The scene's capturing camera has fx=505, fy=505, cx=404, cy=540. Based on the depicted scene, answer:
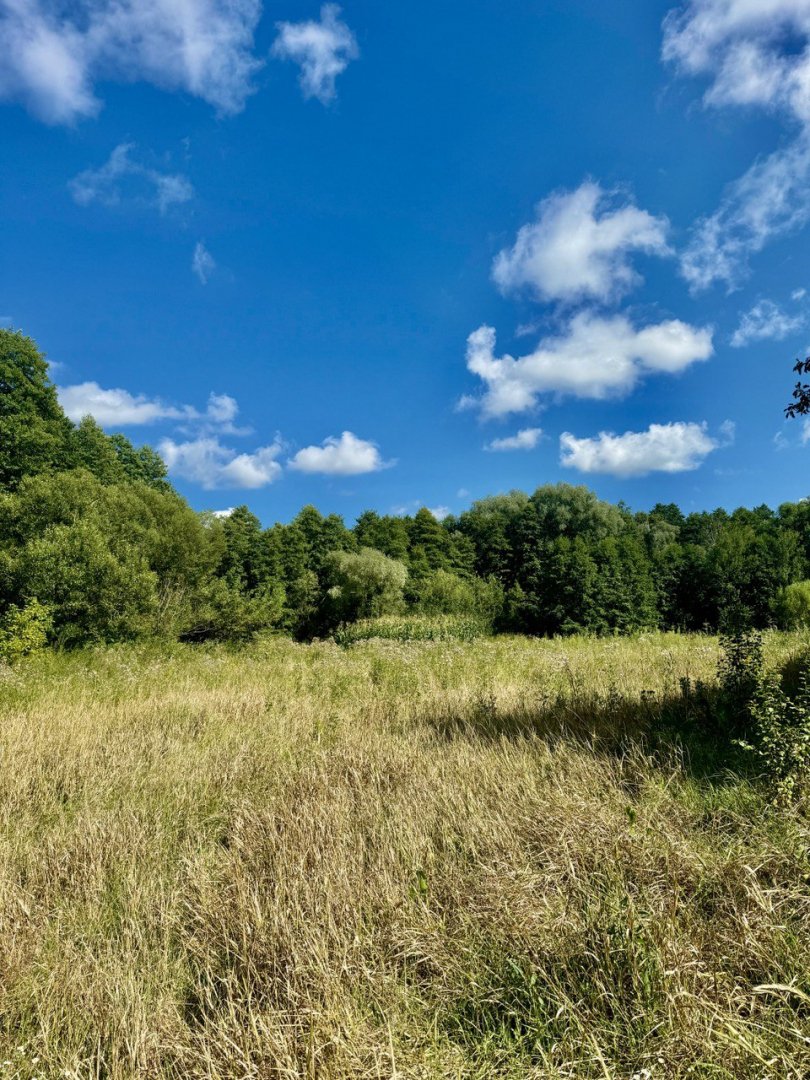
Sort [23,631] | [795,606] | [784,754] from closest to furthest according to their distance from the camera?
[784,754] → [23,631] → [795,606]

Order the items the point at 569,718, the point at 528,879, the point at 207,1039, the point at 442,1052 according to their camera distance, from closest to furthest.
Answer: the point at 442,1052
the point at 207,1039
the point at 528,879
the point at 569,718

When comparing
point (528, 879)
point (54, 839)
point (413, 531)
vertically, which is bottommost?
point (54, 839)

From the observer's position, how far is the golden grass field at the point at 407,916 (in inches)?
72.7

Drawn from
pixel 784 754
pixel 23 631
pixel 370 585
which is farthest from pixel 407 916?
pixel 370 585

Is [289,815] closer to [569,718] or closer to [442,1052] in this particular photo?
[442,1052]

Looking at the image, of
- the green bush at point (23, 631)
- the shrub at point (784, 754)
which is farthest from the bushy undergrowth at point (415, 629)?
the shrub at point (784, 754)

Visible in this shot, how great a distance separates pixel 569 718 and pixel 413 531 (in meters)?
40.8

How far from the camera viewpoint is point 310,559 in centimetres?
4331

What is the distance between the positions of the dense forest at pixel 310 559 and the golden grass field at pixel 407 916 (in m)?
4.22

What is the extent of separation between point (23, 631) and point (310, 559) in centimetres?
2889

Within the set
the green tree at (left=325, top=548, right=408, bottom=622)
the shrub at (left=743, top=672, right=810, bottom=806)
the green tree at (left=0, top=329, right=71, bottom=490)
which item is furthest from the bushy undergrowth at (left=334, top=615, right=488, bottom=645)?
the shrub at (left=743, top=672, right=810, bottom=806)

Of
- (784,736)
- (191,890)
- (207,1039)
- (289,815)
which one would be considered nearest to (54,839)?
(191,890)

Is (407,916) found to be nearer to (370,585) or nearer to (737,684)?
(737,684)

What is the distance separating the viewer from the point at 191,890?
295 centimetres
